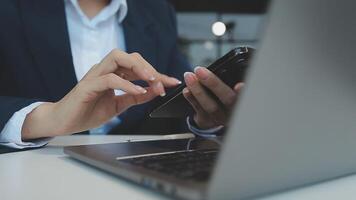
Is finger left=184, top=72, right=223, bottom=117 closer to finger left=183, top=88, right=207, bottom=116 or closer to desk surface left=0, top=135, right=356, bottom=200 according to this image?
finger left=183, top=88, right=207, bottom=116

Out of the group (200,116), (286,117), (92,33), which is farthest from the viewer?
(92,33)

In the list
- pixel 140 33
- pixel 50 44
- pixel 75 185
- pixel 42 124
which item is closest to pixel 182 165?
pixel 75 185

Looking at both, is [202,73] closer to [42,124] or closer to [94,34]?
[42,124]

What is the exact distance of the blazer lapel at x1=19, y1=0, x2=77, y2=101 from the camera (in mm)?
958

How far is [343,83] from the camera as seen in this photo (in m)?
0.30

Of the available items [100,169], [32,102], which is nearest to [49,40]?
[32,102]

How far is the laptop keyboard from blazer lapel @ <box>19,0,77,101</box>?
2.11 ft

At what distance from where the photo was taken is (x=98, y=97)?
0.61 meters

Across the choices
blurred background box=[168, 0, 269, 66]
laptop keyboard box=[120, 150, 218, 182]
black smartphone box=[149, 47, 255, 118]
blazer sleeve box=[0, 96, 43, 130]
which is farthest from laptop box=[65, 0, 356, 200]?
blurred background box=[168, 0, 269, 66]

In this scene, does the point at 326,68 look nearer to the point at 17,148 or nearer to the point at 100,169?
the point at 100,169

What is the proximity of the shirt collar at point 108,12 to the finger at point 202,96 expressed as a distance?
1.81ft

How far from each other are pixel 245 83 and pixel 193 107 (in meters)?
0.47

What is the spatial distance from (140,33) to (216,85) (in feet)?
2.02

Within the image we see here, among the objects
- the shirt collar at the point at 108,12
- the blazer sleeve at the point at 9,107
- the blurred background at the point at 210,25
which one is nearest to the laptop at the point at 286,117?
the blazer sleeve at the point at 9,107
